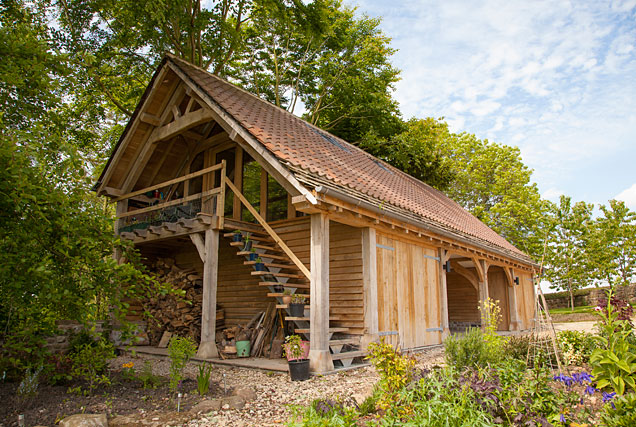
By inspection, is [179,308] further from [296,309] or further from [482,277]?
[482,277]

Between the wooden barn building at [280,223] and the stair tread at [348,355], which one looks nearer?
the stair tread at [348,355]

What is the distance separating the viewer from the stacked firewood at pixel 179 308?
36.3 ft

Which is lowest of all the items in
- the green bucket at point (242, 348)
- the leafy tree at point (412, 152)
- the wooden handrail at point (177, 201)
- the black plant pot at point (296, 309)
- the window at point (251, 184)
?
the green bucket at point (242, 348)

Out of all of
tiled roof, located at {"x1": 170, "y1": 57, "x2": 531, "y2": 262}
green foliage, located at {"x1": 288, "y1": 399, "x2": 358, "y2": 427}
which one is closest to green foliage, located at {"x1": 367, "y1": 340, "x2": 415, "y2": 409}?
green foliage, located at {"x1": 288, "y1": 399, "x2": 358, "y2": 427}

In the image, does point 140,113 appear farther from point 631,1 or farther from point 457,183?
point 457,183

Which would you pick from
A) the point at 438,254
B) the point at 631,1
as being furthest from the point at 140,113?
the point at 631,1

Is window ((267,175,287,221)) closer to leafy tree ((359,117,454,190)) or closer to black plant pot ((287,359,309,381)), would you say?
black plant pot ((287,359,309,381))

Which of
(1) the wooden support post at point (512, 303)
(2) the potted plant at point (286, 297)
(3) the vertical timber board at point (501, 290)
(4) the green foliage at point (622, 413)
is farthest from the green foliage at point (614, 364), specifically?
(3) the vertical timber board at point (501, 290)

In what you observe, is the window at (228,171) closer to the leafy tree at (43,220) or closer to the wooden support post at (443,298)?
the wooden support post at (443,298)

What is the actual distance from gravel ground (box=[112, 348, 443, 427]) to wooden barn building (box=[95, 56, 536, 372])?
0.61 m

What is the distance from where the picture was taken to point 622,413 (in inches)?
123

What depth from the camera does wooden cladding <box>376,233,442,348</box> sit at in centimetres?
877

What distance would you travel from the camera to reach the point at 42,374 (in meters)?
5.63

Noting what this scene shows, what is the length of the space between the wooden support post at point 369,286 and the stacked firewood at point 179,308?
4479 mm
